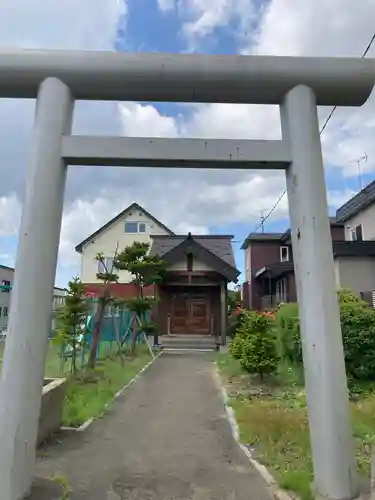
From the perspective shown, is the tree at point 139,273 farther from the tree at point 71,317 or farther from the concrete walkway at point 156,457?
the concrete walkway at point 156,457

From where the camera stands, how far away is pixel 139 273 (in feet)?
54.3

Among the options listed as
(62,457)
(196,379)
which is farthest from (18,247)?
(196,379)

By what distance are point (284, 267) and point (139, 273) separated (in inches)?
340

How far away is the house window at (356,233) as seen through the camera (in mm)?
19922

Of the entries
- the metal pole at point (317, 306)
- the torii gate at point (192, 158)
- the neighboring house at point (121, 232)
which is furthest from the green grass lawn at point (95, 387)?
the neighboring house at point (121, 232)

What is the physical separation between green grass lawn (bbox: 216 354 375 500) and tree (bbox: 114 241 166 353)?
22.2ft

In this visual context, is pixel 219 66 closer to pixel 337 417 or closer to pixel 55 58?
pixel 55 58

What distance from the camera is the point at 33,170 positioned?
3.32 m

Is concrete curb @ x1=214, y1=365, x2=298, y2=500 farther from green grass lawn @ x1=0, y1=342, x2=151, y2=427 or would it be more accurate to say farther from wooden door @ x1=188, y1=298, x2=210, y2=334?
wooden door @ x1=188, y1=298, x2=210, y2=334

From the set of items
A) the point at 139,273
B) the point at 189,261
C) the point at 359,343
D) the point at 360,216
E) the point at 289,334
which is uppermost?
the point at 360,216

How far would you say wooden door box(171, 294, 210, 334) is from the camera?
20.9m

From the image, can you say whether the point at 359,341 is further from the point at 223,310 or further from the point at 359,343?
the point at 223,310

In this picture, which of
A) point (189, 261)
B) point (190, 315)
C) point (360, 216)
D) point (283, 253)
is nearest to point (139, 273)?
point (189, 261)

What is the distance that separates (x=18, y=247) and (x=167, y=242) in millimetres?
20667
